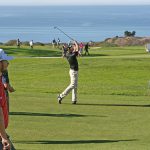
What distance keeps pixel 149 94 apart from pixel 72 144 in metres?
13.8

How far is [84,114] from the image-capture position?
1920 cm

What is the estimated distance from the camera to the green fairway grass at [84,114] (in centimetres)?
1408

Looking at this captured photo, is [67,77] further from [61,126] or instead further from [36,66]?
[61,126]

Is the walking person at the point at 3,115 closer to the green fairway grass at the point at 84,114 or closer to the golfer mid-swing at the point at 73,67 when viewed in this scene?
the green fairway grass at the point at 84,114

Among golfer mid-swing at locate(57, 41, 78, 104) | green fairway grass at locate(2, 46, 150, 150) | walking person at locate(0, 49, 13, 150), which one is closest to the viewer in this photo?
walking person at locate(0, 49, 13, 150)

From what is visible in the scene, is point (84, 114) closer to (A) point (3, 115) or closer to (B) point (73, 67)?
(B) point (73, 67)

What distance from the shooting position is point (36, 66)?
147ft

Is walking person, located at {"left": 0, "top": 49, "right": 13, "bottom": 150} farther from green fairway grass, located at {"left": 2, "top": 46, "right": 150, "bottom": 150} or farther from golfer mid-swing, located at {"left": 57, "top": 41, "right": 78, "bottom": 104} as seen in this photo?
golfer mid-swing, located at {"left": 57, "top": 41, "right": 78, "bottom": 104}

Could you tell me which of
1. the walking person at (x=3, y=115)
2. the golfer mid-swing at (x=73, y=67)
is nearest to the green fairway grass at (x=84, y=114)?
the golfer mid-swing at (x=73, y=67)

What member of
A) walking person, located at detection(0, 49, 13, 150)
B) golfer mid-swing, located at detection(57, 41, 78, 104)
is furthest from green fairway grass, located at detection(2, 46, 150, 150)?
walking person, located at detection(0, 49, 13, 150)

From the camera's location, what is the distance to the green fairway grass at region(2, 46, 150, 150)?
14.1 m

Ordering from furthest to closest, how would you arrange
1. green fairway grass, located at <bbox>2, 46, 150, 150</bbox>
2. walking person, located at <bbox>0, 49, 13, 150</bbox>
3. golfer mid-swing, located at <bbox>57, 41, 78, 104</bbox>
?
golfer mid-swing, located at <bbox>57, 41, 78, 104</bbox> < green fairway grass, located at <bbox>2, 46, 150, 150</bbox> < walking person, located at <bbox>0, 49, 13, 150</bbox>

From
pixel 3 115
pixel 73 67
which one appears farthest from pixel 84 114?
pixel 3 115

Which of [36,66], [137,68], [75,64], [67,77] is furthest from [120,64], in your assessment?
[75,64]
